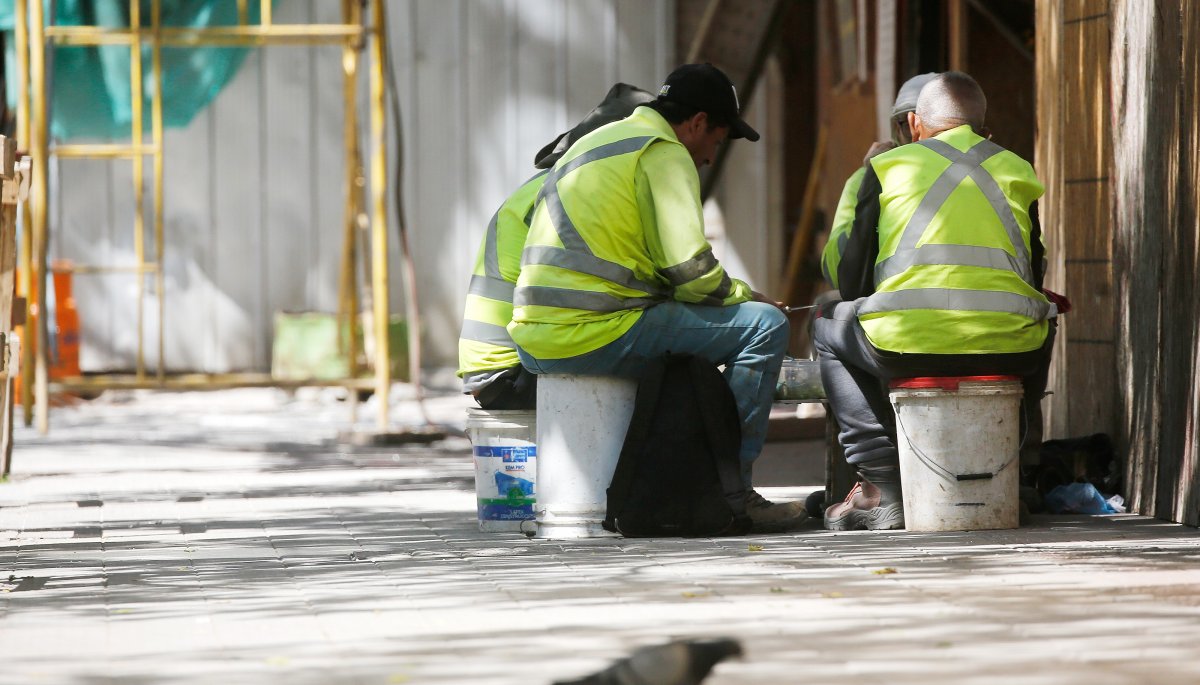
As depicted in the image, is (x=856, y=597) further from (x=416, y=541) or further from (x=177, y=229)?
(x=177, y=229)

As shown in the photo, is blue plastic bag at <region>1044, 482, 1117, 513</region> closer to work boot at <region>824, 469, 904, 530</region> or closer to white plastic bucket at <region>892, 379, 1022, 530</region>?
white plastic bucket at <region>892, 379, 1022, 530</region>

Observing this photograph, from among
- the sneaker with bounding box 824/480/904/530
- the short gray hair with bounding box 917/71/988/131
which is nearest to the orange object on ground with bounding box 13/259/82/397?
the sneaker with bounding box 824/480/904/530

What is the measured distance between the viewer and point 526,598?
15.8 ft

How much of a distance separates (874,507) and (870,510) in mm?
17

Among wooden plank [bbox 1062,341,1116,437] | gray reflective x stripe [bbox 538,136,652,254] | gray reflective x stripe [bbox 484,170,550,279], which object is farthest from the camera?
wooden plank [bbox 1062,341,1116,437]

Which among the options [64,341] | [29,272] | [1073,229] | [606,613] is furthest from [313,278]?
[606,613]

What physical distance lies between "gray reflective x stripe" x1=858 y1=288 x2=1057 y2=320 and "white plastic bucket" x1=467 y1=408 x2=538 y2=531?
1.33m

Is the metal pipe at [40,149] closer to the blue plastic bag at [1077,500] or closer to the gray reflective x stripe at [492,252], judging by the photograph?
the gray reflective x stripe at [492,252]

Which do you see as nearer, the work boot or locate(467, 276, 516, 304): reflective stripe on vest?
the work boot

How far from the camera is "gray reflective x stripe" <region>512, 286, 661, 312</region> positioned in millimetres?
6051

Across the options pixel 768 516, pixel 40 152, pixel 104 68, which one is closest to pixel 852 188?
pixel 768 516

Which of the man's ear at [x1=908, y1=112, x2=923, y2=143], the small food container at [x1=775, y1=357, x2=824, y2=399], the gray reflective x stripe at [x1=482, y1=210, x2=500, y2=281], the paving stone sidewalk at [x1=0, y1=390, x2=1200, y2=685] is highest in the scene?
the man's ear at [x1=908, y1=112, x2=923, y2=143]

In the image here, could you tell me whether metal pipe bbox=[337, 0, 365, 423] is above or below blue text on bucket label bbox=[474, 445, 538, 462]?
above

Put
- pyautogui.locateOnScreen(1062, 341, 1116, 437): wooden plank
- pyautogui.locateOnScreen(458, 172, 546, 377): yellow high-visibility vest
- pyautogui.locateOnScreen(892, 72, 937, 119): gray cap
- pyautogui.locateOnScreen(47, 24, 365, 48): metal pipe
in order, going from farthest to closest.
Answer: pyautogui.locateOnScreen(47, 24, 365, 48): metal pipe
pyautogui.locateOnScreen(1062, 341, 1116, 437): wooden plank
pyautogui.locateOnScreen(892, 72, 937, 119): gray cap
pyautogui.locateOnScreen(458, 172, 546, 377): yellow high-visibility vest
